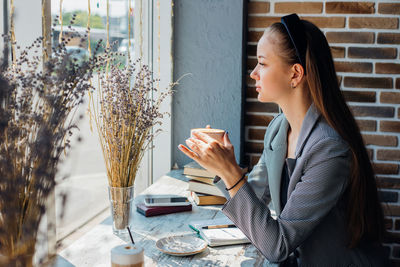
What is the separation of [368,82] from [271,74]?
123cm

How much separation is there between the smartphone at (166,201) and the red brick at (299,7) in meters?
1.33

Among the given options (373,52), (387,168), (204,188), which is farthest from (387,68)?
(204,188)

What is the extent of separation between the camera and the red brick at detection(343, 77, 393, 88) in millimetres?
2658

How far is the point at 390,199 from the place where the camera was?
2.75 metres

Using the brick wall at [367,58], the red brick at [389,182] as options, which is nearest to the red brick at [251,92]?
the brick wall at [367,58]

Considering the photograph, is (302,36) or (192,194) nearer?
(302,36)

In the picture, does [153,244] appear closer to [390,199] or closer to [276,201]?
[276,201]

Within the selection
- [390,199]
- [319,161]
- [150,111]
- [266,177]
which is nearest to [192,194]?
[266,177]

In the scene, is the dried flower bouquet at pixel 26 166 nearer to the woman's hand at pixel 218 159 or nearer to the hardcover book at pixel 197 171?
the woman's hand at pixel 218 159

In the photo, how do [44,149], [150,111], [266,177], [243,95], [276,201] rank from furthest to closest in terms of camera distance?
[243,95], [266,177], [276,201], [150,111], [44,149]

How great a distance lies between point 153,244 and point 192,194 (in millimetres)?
627

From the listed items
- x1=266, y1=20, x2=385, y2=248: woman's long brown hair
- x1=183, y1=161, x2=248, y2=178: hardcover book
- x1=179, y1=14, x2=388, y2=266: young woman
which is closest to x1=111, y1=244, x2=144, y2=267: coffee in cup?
x1=179, y1=14, x2=388, y2=266: young woman

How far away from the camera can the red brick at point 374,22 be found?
103 inches

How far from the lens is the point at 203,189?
6.94 feet
